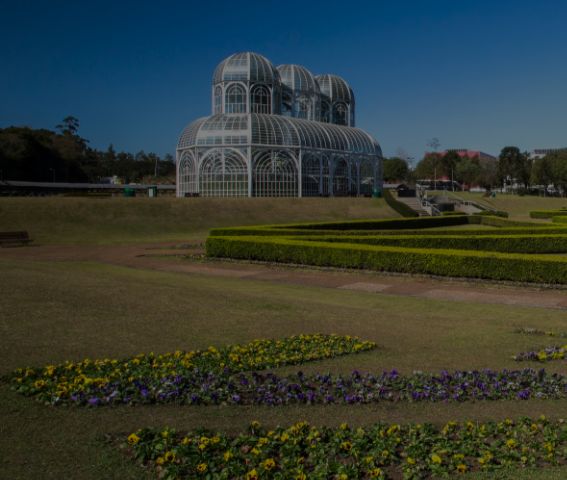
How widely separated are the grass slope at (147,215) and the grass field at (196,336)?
16303mm

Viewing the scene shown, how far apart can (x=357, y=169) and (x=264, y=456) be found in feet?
214

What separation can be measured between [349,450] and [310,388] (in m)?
1.93

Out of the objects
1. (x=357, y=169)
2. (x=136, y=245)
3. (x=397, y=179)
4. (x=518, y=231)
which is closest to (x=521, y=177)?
(x=397, y=179)

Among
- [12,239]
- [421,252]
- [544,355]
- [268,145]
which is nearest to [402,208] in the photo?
[268,145]

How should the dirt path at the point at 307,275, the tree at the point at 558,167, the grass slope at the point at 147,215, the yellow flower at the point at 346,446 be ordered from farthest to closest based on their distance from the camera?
the tree at the point at 558,167 → the grass slope at the point at 147,215 → the dirt path at the point at 307,275 → the yellow flower at the point at 346,446

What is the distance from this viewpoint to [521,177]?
11356 cm

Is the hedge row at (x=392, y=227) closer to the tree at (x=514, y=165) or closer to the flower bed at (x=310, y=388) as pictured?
the flower bed at (x=310, y=388)

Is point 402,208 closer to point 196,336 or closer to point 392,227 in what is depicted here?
point 392,227

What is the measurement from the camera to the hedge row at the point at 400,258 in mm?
18000

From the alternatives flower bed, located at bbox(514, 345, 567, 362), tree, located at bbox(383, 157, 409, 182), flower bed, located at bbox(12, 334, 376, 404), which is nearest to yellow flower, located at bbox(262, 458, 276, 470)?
flower bed, located at bbox(12, 334, 376, 404)

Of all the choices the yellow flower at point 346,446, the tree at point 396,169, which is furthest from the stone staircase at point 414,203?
the tree at point 396,169

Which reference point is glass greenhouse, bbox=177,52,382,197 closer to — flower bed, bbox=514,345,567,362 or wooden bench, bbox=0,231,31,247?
wooden bench, bbox=0,231,31,247

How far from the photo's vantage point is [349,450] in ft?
19.5

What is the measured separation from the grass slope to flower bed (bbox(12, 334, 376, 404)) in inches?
1028
